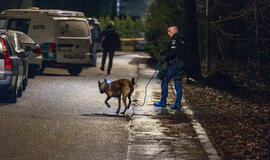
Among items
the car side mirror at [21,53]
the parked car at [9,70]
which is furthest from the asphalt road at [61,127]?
the car side mirror at [21,53]

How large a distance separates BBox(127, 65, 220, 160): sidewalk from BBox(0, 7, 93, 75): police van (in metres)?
7.12

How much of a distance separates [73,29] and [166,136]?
11.6 meters

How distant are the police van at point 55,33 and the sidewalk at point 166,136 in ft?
23.4

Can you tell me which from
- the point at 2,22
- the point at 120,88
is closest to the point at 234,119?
the point at 120,88

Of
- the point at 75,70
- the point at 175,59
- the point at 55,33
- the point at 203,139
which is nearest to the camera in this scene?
the point at 203,139

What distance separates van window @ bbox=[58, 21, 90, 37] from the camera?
20.4m

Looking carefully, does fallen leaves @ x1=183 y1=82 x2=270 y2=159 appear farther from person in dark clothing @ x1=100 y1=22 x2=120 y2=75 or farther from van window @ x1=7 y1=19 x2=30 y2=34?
van window @ x1=7 y1=19 x2=30 y2=34

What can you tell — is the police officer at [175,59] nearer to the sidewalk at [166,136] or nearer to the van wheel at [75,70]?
the sidewalk at [166,136]

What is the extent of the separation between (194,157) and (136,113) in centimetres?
440

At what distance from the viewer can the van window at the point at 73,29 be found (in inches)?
803

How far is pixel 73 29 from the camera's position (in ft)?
67.8

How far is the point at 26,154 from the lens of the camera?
809 cm

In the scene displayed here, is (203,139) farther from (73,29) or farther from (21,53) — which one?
(73,29)

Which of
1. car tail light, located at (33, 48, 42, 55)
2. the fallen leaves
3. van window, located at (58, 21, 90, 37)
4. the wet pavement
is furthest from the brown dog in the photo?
van window, located at (58, 21, 90, 37)
